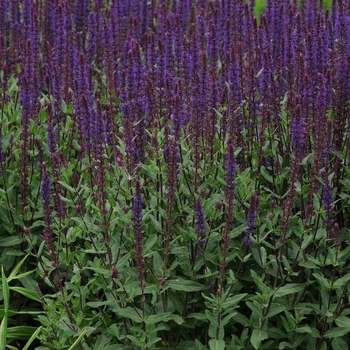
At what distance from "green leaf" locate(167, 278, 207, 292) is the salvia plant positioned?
0.01 m

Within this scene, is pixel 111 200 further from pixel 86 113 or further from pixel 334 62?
pixel 334 62

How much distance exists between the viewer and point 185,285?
168 inches

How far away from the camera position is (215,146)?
4.89 metres

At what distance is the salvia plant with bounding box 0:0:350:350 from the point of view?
4137 millimetres

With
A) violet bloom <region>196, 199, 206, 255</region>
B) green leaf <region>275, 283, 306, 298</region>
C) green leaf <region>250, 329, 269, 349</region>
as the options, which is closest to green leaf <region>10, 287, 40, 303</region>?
violet bloom <region>196, 199, 206, 255</region>

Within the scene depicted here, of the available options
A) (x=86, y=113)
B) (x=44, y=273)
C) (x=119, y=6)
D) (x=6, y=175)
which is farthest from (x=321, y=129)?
(x=119, y=6)

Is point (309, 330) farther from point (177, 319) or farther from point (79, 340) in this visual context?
point (79, 340)

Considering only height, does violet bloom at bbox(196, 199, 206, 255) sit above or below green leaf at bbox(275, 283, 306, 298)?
above

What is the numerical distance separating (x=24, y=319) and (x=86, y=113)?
6.97ft

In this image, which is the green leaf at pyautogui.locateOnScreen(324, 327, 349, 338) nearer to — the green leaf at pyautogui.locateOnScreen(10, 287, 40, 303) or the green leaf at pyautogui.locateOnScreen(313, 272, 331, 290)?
the green leaf at pyautogui.locateOnScreen(313, 272, 331, 290)

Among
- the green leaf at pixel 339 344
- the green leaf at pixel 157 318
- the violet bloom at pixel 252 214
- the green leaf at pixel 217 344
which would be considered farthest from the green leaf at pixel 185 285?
the green leaf at pixel 339 344

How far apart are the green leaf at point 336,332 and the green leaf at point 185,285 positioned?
0.86m

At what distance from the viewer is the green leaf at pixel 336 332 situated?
4227mm

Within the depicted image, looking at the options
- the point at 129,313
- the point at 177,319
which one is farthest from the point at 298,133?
the point at 129,313
